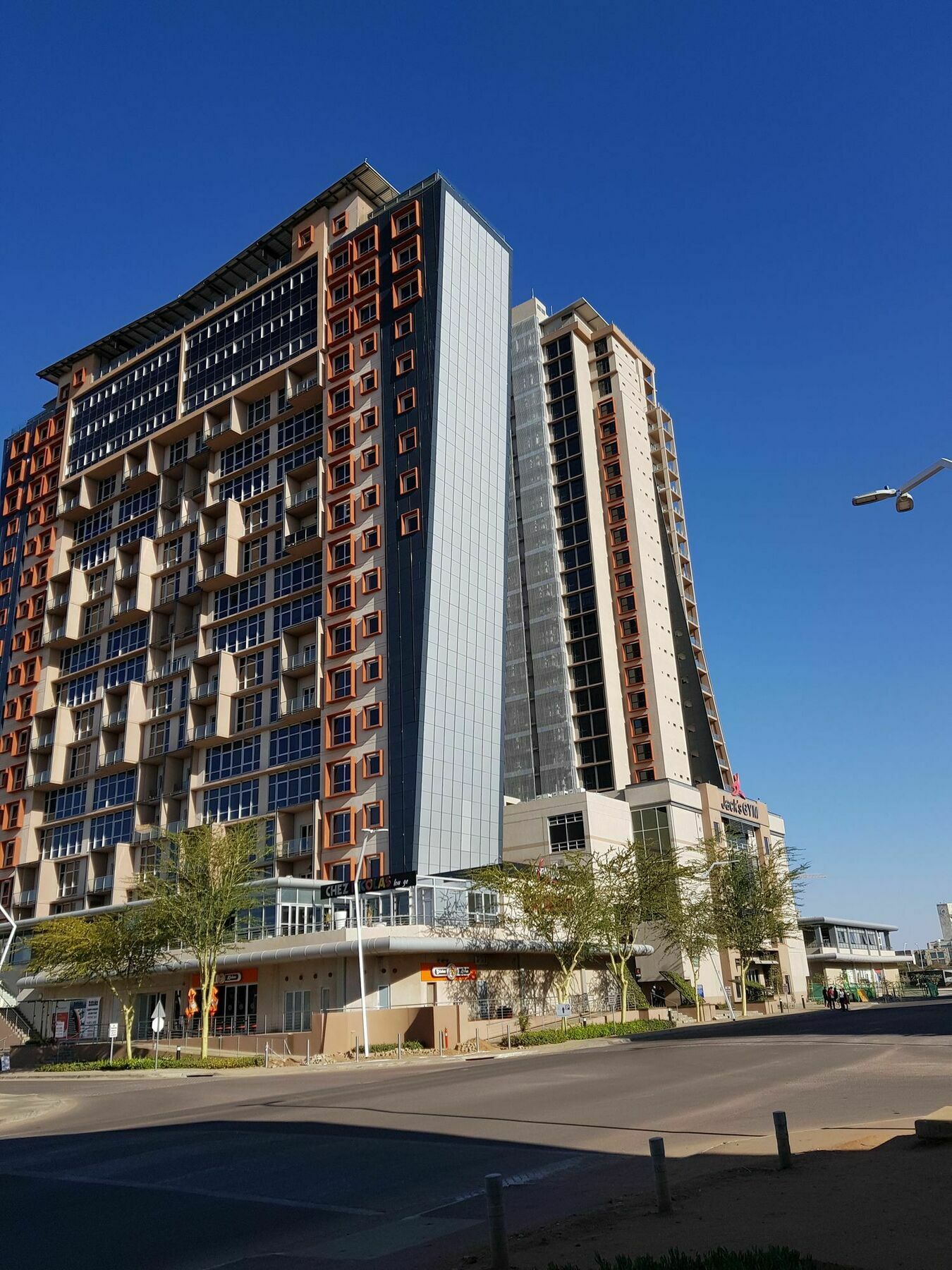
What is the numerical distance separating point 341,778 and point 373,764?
10.4 ft

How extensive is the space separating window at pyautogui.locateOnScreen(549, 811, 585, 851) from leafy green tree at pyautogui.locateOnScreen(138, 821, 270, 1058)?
32419 millimetres

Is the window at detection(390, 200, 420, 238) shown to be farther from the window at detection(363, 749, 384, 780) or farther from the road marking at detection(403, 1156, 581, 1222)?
the road marking at detection(403, 1156, 581, 1222)

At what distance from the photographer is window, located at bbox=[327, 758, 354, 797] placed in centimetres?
7131

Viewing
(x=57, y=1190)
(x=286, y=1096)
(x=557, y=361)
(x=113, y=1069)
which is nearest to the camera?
(x=57, y=1190)

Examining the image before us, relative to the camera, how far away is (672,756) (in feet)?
330

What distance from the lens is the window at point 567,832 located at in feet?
277

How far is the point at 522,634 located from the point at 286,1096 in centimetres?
8083

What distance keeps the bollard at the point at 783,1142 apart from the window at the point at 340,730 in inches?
2402

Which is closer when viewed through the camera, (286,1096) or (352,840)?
(286,1096)

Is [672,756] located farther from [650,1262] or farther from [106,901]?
[650,1262]

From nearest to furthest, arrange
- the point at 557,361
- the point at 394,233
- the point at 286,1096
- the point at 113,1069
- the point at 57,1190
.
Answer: the point at 57,1190 → the point at 286,1096 → the point at 113,1069 → the point at 394,233 → the point at 557,361

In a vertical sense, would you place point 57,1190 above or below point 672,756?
below

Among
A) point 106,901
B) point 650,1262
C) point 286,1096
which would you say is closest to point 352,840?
point 106,901

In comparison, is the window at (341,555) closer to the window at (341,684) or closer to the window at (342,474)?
the window at (342,474)
